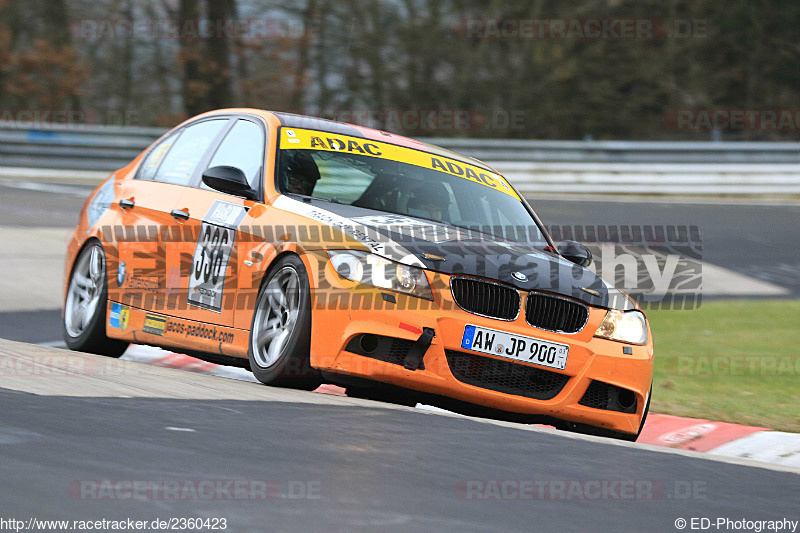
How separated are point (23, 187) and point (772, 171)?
12.3 meters

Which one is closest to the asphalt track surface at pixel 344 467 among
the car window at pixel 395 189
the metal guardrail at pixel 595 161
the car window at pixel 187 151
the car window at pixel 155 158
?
the car window at pixel 395 189

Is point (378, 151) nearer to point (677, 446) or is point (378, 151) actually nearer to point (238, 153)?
point (238, 153)

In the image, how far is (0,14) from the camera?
28.4m

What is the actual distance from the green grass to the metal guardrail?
8.11 m

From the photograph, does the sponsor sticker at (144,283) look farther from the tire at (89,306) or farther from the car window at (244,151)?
the car window at (244,151)

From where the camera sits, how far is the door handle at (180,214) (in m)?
6.84

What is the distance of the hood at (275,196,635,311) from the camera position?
5578mm

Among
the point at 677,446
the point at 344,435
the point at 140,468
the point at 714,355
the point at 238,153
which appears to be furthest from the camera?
the point at 714,355

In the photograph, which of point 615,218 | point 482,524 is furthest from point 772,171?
point 482,524

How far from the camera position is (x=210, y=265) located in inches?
255

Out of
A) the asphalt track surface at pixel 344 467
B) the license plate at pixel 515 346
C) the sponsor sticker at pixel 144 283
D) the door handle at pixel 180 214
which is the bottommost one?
the asphalt track surface at pixel 344 467

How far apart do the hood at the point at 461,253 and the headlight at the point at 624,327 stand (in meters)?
0.05

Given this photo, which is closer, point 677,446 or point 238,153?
point 677,446

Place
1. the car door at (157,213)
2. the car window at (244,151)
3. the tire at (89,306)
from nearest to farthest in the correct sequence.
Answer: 1. the car window at (244,151)
2. the car door at (157,213)
3. the tire at (89,306)
